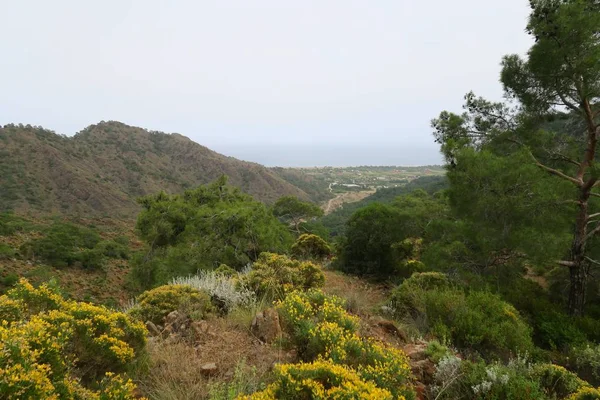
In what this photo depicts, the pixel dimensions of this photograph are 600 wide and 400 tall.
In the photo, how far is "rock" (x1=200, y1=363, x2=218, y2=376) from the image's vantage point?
3021 millimetres

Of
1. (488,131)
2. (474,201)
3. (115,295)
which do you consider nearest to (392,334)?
(474,201)

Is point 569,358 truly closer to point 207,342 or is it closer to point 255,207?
point 207,342

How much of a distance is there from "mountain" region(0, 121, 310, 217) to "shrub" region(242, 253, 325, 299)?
→ 131ft

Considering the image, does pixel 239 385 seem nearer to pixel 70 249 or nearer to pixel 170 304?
pixel 170 304

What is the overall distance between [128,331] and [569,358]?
5.95m

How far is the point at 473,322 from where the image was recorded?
4.94 m

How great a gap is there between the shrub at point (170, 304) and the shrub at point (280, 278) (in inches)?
37.1

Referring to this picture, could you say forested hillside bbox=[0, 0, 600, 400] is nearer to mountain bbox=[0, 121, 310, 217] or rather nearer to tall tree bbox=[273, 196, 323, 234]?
tall tree bbox=[273, 196, 323, 234]

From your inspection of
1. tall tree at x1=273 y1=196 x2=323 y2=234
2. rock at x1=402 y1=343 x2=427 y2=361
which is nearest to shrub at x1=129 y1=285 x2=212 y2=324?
rock at x1=402 y1=343 x2=427 y2=361

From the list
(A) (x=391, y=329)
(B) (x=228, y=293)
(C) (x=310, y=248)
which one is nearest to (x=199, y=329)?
(B) (x=228, y=293)

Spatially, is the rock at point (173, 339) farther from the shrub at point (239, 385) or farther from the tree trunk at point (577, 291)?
the tree trunk at point (577, 291)

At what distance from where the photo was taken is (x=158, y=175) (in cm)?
5662

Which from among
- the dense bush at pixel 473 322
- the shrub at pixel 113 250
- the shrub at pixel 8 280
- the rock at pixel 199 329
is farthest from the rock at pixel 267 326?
the shrub at pixel 113 250

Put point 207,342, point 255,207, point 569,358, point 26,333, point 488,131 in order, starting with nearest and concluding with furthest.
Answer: point 26,333 < point 207,342 < point 569,358 < point 488,131 < point 255,207
